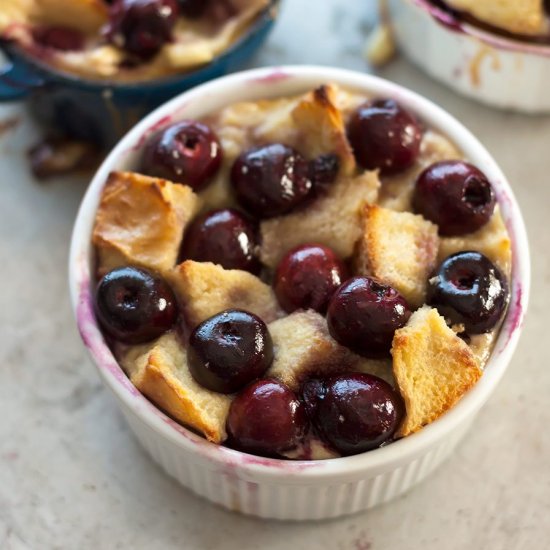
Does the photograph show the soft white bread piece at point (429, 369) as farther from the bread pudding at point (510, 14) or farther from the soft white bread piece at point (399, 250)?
the bread pudding at point (510, 14)

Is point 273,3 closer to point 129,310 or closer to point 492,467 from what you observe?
point 129,310

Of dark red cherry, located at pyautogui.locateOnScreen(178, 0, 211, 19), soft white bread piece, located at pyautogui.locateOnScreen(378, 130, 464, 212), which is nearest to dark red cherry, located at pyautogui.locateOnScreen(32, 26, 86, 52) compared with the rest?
dark red cherry, located at pyautogui.locateOnScreen(178, 0, 211, 19)

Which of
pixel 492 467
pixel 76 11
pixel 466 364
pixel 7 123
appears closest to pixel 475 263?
pixel 466 364

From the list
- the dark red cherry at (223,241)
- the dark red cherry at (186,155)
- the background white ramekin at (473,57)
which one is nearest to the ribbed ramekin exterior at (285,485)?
the dark red cherry at (223,241)

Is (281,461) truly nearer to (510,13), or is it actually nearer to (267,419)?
(267,419)

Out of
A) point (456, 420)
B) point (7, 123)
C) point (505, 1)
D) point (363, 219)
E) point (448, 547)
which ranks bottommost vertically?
point (448, 547)

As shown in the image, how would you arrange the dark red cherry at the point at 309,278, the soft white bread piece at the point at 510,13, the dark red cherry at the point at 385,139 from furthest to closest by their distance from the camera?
the soft white bread piece at the point at 510,13 < the dark red cherry at the point at 385,139 < the dark red cherry at the point at 309,278

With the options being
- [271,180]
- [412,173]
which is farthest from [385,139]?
[271,180]
